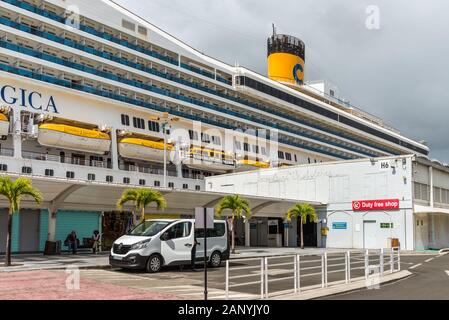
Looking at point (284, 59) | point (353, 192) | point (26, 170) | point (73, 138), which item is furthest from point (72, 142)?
point (284, 59)

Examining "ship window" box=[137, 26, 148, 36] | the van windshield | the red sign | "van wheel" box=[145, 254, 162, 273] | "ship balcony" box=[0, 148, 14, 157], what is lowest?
"van wheel" box=[145, 254, 162, 273]

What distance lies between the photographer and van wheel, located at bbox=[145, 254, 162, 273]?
18281 millimetres

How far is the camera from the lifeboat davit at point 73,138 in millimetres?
42000

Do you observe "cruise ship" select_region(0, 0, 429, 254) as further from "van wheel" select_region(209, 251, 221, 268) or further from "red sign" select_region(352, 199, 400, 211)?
"red sign" select_region(352, 199, 400, 211)

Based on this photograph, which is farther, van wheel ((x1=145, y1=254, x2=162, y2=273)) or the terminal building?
the terminal building

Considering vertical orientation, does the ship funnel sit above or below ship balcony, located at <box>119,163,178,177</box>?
above

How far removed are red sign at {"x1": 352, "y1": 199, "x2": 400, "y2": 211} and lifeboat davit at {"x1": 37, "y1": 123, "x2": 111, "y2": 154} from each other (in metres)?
23.3

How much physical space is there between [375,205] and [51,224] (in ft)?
88.7

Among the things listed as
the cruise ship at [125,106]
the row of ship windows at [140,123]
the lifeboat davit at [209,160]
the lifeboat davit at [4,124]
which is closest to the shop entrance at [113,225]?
the cruise ship at [125,106]

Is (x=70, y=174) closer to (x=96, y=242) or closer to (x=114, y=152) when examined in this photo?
(x=114, y=152)

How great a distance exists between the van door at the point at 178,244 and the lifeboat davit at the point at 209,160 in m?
36.6

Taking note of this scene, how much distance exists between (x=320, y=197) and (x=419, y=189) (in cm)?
865

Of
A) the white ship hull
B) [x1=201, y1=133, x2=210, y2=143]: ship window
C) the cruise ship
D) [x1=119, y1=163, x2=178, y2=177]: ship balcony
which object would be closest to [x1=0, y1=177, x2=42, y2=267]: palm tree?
the cruise ship

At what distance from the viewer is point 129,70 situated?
50875 mm
